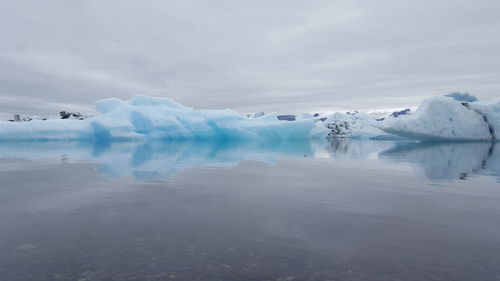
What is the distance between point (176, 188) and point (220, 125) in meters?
30.1

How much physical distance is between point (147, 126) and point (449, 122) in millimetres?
31676

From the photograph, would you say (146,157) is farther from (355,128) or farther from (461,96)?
(355,128)

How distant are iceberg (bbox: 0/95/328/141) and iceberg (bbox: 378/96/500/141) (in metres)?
12.7

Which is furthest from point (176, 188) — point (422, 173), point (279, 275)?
point (422, 173)

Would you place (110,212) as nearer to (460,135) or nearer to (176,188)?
(176,188)

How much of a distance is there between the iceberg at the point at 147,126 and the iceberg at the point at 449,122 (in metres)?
12.7

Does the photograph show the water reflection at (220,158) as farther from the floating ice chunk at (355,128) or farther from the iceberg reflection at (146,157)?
the floating ice chunk at (355,128)

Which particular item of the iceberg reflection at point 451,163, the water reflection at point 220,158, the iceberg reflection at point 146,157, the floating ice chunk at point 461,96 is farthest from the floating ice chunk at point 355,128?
the iceberg reflection at point 146,157

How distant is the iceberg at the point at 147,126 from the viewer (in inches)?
1115

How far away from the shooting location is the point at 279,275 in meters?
2.78

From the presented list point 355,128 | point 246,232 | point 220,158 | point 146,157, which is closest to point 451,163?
point 220,158

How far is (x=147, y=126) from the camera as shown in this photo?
33.0m

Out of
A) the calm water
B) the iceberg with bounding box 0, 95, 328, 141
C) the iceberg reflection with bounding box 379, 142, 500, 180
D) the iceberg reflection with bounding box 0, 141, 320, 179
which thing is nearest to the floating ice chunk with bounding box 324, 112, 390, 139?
the iceberg with bounding box 0, 95, 328, 141

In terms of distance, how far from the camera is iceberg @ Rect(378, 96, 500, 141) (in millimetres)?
30031
